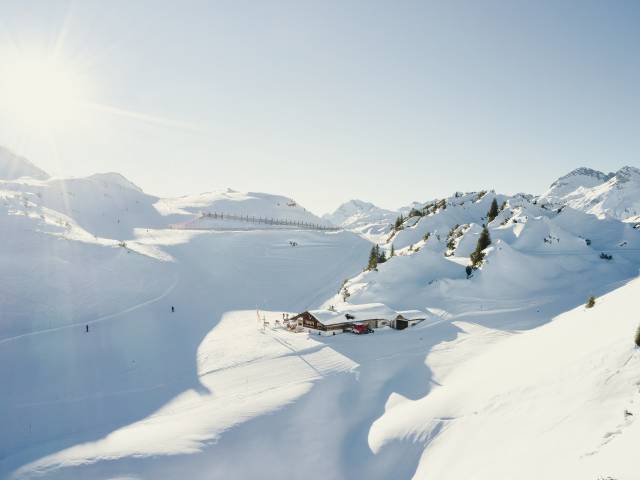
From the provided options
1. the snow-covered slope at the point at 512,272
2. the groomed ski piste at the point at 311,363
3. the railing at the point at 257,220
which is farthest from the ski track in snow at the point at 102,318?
the railing at the point at 257,220

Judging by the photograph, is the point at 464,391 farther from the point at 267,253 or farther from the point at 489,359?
the point at 267,253

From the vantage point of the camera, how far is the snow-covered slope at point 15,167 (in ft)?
467

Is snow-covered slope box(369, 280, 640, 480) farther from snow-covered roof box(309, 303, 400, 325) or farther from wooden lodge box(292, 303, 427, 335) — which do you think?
snow-covered roof box(309, 303, 400, 325)

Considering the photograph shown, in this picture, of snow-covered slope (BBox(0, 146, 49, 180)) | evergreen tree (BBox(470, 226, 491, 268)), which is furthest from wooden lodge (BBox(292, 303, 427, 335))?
snow-covered slope (BBox(0, 146, 49, 180))

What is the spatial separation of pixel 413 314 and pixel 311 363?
1764 centimetres

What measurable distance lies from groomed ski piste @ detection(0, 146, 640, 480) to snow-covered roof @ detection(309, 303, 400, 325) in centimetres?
262

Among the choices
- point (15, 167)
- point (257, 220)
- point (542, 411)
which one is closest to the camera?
point (542, 411)

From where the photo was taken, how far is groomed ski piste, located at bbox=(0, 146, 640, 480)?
2169 centimetres

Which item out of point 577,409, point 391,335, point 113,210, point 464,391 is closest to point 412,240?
point 391,335

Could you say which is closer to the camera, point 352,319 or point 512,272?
point 352,319

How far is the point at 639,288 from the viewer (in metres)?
32.8

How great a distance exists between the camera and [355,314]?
1860 inches

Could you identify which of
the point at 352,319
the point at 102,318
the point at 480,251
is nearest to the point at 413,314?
the point at 352,319

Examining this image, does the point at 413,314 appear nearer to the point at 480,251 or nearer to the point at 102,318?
the point at 480,251
